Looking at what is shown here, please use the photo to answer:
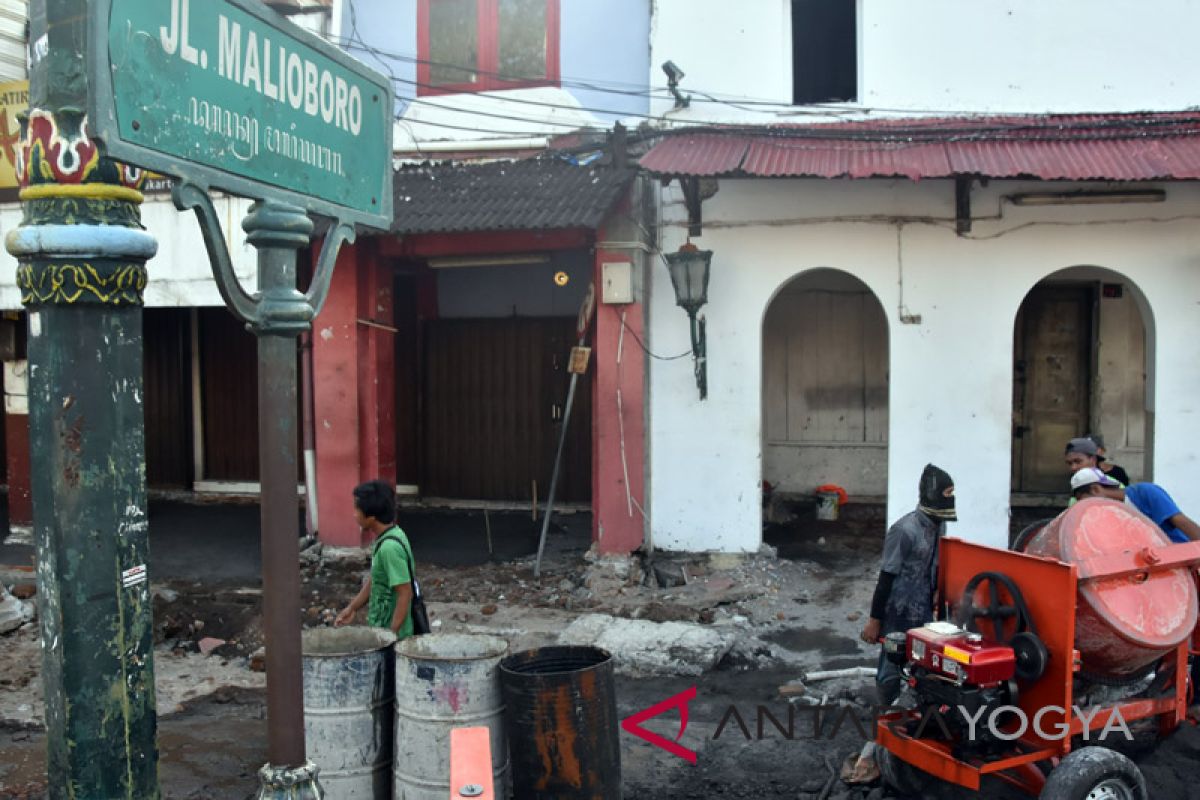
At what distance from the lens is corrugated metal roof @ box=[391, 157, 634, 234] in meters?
9.28

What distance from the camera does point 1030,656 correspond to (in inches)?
178

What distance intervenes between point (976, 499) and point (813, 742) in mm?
4411

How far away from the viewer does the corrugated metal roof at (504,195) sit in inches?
365

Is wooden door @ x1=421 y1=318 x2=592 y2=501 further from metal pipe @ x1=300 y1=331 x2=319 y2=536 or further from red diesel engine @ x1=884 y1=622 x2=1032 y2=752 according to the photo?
red diesel engine @ x1=884 y1=622 x2=1032 y2=752

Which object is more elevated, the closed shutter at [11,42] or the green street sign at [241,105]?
the closed shutter at [11,42]

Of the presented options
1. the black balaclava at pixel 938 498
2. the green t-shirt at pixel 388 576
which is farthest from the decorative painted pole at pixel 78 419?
the black balaclava at pixel 938 498

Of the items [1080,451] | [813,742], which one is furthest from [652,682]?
[1080,451]

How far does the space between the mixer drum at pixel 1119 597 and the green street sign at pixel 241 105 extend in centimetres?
362

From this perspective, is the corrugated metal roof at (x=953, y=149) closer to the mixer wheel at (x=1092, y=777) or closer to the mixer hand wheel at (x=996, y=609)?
the mixer hand wheel at (x=996, y=609)

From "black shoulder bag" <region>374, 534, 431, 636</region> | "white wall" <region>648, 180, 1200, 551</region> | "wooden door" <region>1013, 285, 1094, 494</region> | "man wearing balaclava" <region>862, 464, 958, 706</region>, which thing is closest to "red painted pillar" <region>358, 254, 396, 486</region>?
"white wall" <region>648, 180, 1200, 551</region>

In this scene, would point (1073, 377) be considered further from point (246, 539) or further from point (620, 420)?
point (246, 539)

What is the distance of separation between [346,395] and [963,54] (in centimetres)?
724

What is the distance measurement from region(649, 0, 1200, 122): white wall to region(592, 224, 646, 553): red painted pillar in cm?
226

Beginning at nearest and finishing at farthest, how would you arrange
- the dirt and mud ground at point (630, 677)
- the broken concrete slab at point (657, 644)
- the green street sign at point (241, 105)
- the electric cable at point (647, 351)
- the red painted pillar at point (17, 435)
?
1. the green street sign at point (241, 105)
2. the dirt and mud ground at point (630, 677)
3. the broken concrete slab at point (657, 644)
4. the electric cable at point (647, 351)
5. the red painted pillar at point (17, 435)
